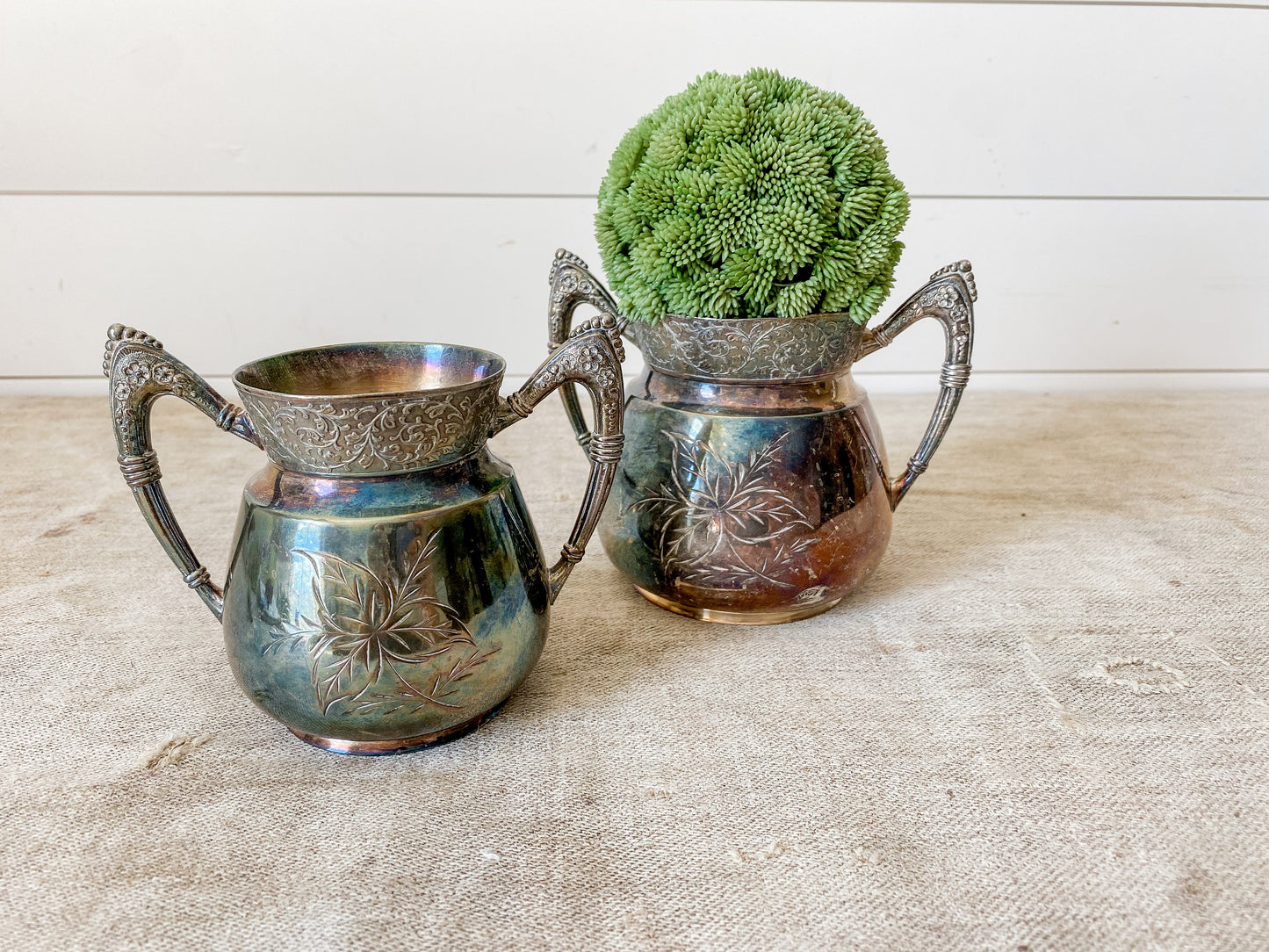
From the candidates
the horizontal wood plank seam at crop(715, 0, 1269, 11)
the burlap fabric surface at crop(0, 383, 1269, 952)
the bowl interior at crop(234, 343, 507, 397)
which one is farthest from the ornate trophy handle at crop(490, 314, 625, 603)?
the horizontal wood plank seam at crop(715, 0, 1269, 11)

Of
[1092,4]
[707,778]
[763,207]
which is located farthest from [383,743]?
[1092,4]

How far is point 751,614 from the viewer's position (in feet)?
2.72

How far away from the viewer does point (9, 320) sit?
165 centimetres

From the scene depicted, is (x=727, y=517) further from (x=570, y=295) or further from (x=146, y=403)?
(x=146, y=403)

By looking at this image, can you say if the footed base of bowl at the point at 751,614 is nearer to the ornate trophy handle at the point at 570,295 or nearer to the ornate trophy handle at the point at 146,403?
the ornate trophy handle at the point at 570,295

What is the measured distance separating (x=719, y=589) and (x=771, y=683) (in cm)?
9

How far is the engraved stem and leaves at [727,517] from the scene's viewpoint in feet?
2.48

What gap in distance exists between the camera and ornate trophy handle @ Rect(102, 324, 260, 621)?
0.58 meters

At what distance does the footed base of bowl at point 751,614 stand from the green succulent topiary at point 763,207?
0.27 meters

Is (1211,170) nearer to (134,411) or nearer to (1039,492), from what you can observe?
(1039,492)

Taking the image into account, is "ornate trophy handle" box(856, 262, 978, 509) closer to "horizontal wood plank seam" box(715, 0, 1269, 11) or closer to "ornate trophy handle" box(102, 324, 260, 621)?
"ornate trophy handle" box(102, 324, 260, 621)

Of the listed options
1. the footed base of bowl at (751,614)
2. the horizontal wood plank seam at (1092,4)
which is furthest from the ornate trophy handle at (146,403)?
the horizontal wood plank seam at (1092,4)

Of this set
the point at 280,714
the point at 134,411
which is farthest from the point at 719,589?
the point at 134,411

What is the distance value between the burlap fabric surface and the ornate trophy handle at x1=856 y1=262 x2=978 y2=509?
207mm
